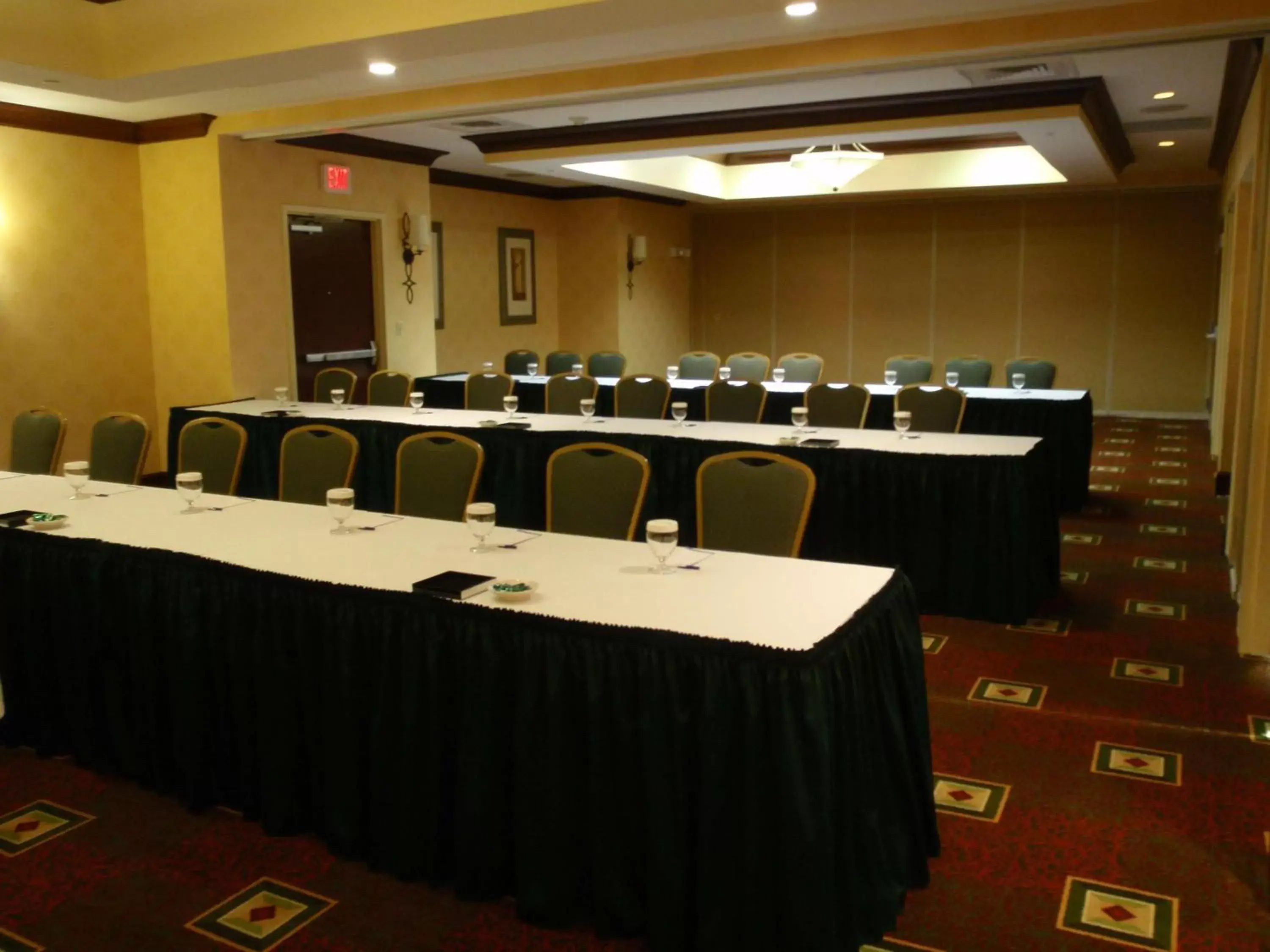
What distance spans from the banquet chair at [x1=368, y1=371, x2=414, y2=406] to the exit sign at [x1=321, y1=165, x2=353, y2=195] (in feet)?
5.84

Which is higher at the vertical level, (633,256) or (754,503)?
(633,256)

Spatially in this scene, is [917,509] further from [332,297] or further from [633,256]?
[633,256]

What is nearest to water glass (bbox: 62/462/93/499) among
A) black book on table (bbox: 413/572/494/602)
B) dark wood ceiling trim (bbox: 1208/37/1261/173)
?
black book on table (bbox: 413/572/494/602)

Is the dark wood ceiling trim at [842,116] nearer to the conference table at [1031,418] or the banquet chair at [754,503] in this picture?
the conference table at [1031,418]

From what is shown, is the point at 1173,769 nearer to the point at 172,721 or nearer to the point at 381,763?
the point at 381,763

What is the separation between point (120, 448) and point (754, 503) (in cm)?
347

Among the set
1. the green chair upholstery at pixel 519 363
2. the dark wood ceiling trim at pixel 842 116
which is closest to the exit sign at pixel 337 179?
the dark wood ceiling trim at pixel 842 116

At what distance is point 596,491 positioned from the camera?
4008 millimetres

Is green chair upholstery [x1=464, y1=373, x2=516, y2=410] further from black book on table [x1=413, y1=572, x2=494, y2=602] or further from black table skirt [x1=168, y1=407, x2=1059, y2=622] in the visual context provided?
black book on table [x1=413, y1=572, x2=494, y2=602]

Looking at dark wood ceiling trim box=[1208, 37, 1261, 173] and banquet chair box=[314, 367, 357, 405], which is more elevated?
dark wood ceiling trim box=[1208, 37, 1261, 173]

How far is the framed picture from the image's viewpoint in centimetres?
1220

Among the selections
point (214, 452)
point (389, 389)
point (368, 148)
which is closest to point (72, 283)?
point (389, 389)

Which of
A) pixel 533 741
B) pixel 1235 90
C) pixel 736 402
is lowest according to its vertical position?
pixel 533 741

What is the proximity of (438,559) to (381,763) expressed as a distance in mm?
609
